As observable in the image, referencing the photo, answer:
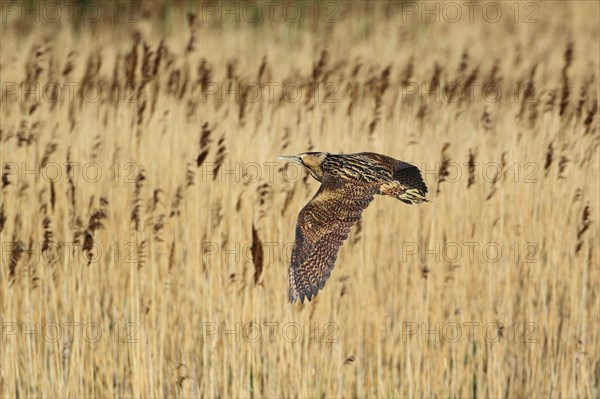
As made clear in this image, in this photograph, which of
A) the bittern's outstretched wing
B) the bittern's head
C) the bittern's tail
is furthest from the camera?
the bittern's head

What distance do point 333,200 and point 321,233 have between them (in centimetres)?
22

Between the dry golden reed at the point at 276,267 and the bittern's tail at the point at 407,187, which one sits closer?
the bittern's tail at the point at 407,187

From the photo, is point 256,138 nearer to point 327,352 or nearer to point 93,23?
point 327,352

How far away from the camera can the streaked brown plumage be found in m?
4.36

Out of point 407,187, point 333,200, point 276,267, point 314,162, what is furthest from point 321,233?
point 276,267

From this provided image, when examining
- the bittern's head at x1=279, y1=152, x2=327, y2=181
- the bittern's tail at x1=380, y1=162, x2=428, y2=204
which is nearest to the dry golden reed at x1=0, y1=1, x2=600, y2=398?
the bittern's head at x1=279, y1=152, x2=327, y2=181

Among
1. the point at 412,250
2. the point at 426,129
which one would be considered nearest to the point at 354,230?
the point at 412,250

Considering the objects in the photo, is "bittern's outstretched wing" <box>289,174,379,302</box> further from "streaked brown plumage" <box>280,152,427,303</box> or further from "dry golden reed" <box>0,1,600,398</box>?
"dry golden reed" <box>0,1,600,398</box>

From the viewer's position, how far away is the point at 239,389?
5.37m

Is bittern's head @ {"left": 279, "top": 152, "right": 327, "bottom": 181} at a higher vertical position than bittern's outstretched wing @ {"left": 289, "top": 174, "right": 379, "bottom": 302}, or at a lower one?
higher

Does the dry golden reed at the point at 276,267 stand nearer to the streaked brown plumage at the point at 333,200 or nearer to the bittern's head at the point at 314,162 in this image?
the bittern's head at the point at 314,162

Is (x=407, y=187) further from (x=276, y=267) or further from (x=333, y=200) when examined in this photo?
(x=276, y=267)

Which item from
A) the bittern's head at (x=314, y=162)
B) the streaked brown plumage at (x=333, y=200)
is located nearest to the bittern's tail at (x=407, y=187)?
the streaked brown plumage at (x=333, y=200)

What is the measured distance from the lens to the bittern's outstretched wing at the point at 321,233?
4.35 metres
